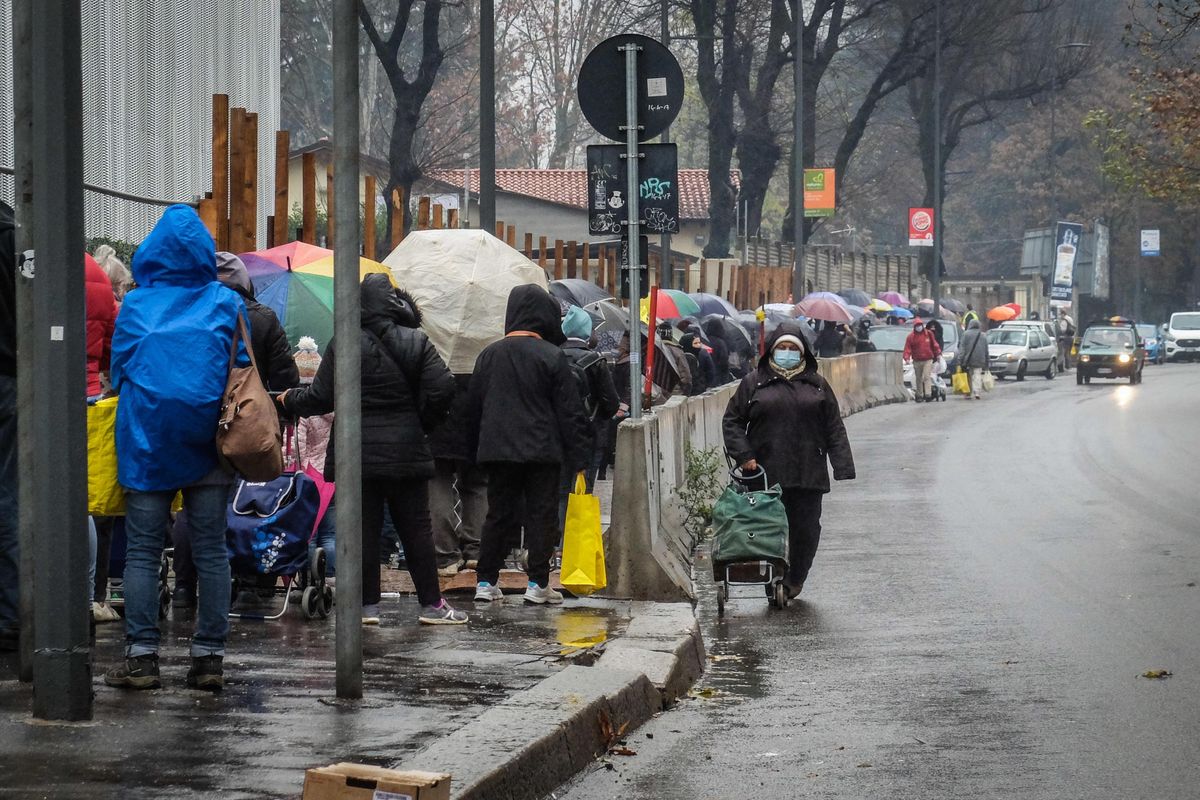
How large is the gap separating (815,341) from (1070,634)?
90.0 ft

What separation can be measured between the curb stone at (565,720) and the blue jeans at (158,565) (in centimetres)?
115

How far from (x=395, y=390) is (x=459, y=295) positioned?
A: 3.13 m

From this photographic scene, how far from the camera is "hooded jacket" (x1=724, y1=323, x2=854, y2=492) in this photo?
38.0ft

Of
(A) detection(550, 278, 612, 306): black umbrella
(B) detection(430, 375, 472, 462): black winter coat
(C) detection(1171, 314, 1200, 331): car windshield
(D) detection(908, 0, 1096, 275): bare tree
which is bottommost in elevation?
(B) detection(430, 375, 472, 462): black winter coat

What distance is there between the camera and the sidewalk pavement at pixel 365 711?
18.2ft

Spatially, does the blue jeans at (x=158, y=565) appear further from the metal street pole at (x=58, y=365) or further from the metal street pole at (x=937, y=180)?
the metal street pole at (x=937, y=180)

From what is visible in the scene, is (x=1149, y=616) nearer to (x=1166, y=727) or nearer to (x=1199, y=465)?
(x=1166, y=727)

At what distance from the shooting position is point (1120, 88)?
267ft

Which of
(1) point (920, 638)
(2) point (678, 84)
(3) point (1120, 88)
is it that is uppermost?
(3) point (1120, 88)

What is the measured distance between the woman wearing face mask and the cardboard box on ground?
21.9ft

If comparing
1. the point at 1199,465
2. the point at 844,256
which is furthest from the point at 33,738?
the point at 844,256

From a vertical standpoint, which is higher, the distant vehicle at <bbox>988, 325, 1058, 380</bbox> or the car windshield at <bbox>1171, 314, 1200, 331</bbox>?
the car windshield at <bbox>1171, 314, 1200, 331</bbox>

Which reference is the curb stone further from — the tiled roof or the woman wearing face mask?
the tiled roof

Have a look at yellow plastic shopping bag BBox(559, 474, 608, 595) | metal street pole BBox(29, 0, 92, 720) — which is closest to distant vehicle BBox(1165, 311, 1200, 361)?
yellow plastic shopping bag BBox(559, 474, 608, 595)
